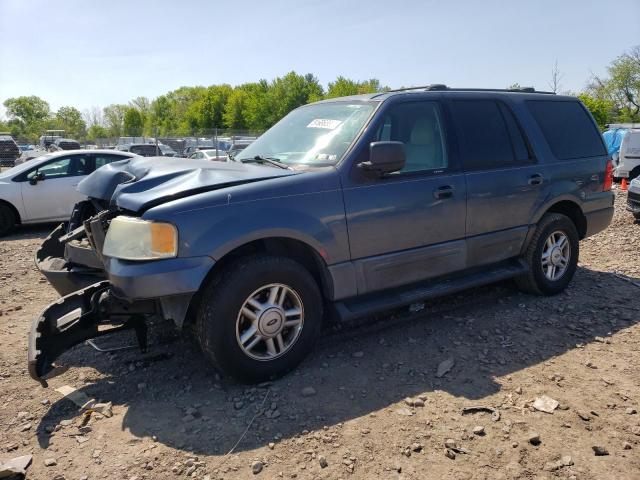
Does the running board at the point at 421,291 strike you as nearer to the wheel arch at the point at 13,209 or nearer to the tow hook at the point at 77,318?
the tow hook at the point at 77,318

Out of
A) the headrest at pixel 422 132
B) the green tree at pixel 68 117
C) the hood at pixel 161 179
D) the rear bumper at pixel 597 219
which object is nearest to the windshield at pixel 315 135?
the hood at pixel 161 179

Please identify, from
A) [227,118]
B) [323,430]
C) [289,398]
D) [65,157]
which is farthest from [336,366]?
[227,118]

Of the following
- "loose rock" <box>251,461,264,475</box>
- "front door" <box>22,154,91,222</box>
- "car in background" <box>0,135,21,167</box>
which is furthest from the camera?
"car in background" <box>0,135,21,167</box>

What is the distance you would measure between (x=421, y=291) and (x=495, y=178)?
1.26 m

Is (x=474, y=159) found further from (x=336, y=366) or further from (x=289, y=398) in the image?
(x=289, y=398)

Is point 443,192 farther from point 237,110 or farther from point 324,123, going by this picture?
point 237,110

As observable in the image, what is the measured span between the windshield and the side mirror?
267 millimetres

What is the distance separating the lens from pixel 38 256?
4.30m

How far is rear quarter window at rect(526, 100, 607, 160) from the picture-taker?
500 cm

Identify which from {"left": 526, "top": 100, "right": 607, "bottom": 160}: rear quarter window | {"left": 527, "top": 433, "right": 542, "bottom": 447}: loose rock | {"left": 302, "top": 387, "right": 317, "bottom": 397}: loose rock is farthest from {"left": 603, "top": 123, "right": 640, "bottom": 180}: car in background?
{"left": 302, "top": 387, "right": 317, "bottom": 397}: loose rock

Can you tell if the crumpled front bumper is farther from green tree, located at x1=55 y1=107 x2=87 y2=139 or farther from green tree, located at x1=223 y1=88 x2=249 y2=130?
green tree, located at x1=55 y1=107 x2=87 y2=139

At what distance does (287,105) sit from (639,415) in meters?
63.8

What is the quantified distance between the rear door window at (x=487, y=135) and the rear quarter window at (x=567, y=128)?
427mm

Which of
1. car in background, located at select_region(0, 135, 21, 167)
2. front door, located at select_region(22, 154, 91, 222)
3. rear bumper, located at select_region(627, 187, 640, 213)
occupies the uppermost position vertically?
car in background, located at select_region(0, 135, 21, 167)
